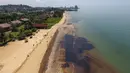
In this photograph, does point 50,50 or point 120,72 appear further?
point 50,50

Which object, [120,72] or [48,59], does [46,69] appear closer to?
[48,59]

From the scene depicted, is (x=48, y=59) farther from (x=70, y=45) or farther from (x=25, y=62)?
(x=70, y=45)

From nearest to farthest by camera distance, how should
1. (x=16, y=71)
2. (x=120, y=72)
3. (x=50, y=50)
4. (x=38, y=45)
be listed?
(x=16, y=71) → (x=120, y=72) → (x=50, y=50) → (x=38, y=45)

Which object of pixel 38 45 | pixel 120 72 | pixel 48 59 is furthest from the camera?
pixel 38 45

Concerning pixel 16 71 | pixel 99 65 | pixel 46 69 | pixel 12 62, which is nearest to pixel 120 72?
pixel 99 65

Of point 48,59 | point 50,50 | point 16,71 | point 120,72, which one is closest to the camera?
point 16,71

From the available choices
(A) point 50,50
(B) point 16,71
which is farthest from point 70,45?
(B) point 16,71
